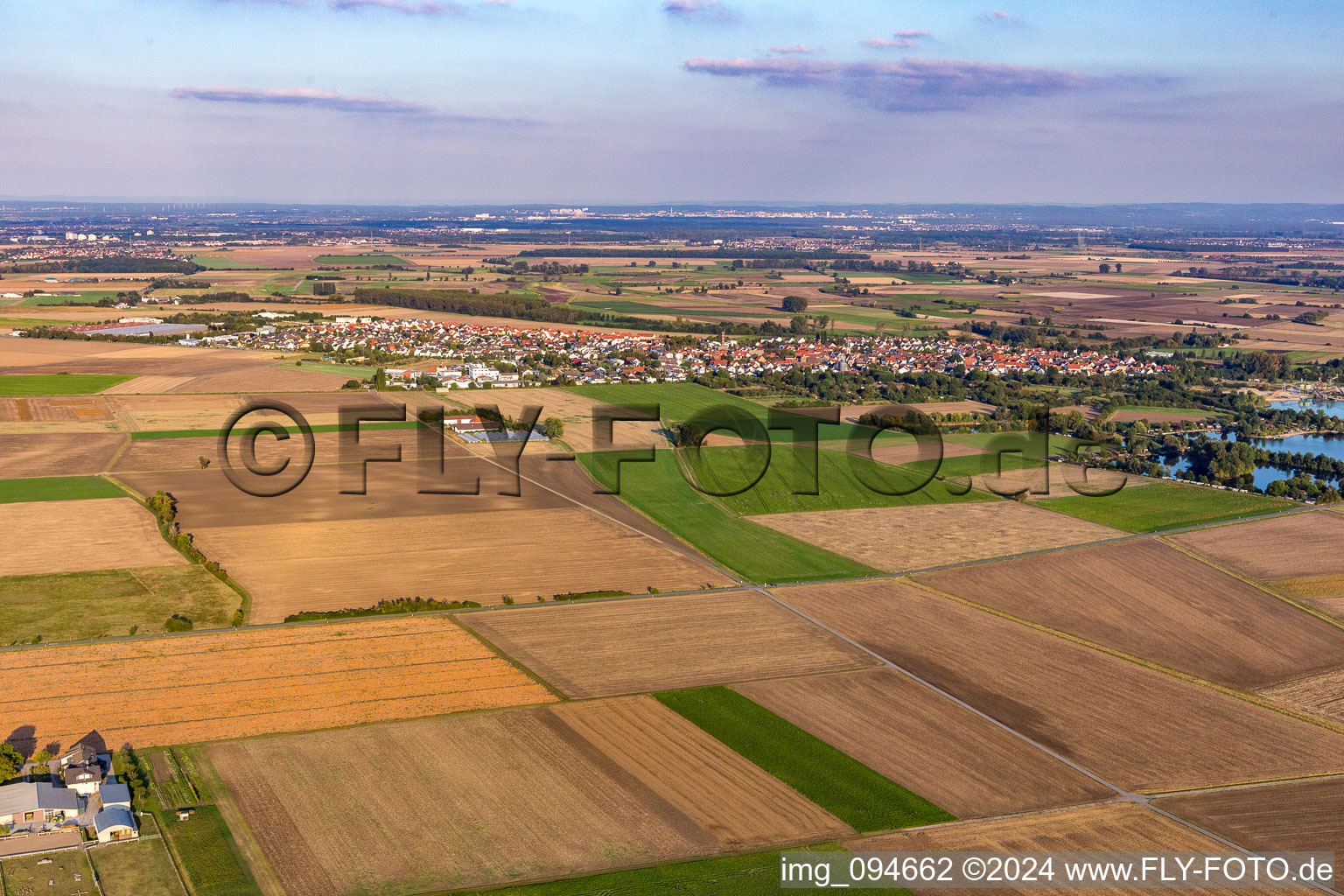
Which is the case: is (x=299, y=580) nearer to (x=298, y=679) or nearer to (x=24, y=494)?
(x=298, y=679)

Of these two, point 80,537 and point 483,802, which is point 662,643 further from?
point 80,537

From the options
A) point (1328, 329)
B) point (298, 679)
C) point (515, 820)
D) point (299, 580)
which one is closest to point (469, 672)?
point (298, 679)

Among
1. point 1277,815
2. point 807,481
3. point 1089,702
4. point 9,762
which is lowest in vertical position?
point 1277,815

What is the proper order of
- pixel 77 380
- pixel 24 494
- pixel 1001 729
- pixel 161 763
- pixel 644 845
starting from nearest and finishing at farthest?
pixel 644 845
pixel 161 763
pixel 1001 729
pixel 24 494
pixel 77 380

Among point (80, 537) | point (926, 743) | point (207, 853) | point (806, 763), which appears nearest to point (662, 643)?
point (806, 763)

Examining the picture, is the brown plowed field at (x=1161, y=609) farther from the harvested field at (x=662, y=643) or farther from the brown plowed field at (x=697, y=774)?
the brown plowed field at (x=697, y=774)

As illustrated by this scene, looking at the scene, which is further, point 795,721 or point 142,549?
point 142,549

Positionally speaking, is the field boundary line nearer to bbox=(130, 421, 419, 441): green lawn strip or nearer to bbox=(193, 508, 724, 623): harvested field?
bbox=(193, 508, 724, 623): harvested field
